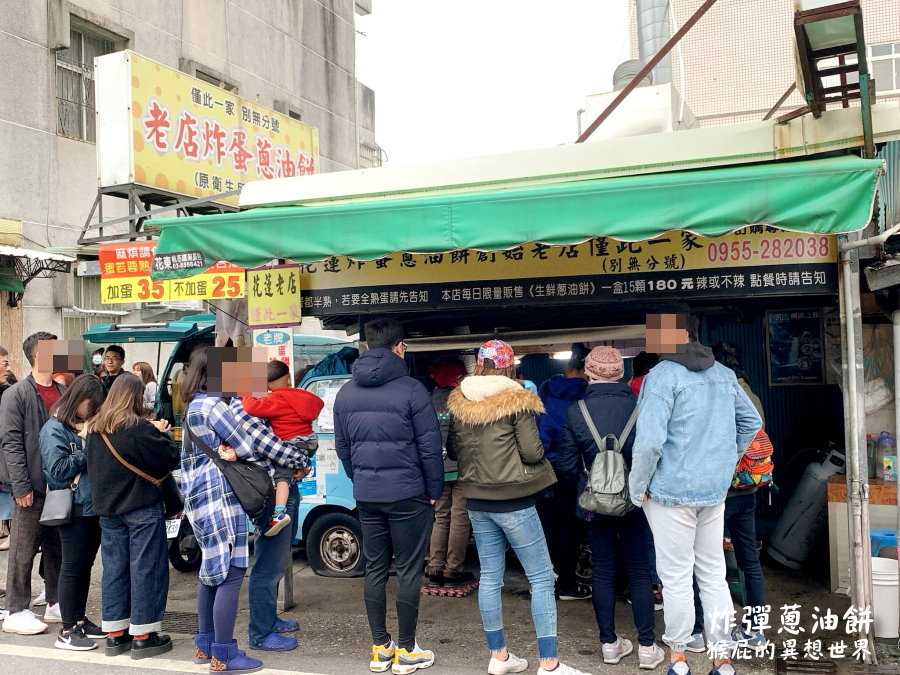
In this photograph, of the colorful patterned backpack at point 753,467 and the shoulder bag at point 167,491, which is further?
the shoulder bag at point 167,491

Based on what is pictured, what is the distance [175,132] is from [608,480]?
22.0ft

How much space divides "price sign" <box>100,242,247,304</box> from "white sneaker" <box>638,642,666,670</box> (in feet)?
12.8

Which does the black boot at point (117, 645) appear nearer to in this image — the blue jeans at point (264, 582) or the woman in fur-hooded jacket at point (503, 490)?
the blue jeans at point (264, 582)

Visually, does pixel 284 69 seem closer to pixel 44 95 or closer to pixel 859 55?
pixel 44 95

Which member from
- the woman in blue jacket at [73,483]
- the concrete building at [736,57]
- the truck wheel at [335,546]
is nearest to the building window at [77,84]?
the concrete building at [736,57]

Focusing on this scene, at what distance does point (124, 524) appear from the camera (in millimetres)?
4770

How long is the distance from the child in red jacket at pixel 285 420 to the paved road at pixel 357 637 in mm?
864

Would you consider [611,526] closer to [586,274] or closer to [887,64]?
[586,274]

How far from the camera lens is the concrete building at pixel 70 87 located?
1207cm

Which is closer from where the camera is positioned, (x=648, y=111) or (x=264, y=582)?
(x=264, y=582)

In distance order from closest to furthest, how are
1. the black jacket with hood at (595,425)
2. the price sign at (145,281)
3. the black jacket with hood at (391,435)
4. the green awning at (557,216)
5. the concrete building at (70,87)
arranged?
the green awning at (557,216), the black jacket with hood at (391,435), the black jacket with hood at (595,425), the price sign at (145,281), the concrete building at (70,87)

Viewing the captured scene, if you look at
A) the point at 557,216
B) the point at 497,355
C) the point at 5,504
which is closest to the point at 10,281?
the point at 5,504

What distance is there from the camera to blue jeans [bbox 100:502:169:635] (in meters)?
4.73

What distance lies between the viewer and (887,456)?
5652 mm
